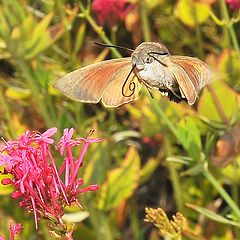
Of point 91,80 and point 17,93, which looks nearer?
point 91,80

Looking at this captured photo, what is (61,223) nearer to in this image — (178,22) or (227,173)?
(227,173)

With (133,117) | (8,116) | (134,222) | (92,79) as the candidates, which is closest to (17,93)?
(8,116)

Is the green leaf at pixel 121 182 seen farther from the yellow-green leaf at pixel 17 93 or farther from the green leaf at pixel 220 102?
the yellow-green leaf at pixel 17 93

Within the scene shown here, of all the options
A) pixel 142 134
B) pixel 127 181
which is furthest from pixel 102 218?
pixel 142 134

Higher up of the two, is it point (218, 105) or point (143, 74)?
point (143, 74)

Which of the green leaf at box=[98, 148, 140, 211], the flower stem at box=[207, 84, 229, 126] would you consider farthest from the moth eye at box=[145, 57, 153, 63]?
the green leaf at box=[98, 148, 140, 211]

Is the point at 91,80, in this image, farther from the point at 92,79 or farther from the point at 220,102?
the point at 220,102

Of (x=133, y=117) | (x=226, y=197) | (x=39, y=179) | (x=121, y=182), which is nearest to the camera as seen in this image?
(x=39, y=179)

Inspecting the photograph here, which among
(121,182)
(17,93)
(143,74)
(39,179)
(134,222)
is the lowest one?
Result: (134,222)
